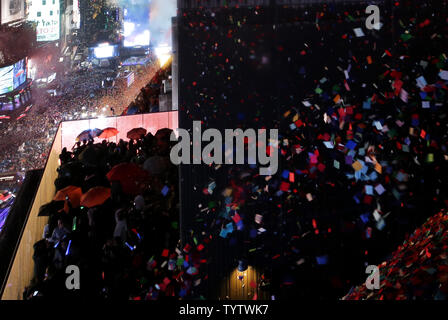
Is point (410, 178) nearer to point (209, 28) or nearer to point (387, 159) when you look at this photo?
point (387, 159)

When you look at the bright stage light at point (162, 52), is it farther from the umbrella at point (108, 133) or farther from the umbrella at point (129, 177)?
the umbrella at point (129, 177)

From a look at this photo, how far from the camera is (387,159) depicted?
10.5 ft

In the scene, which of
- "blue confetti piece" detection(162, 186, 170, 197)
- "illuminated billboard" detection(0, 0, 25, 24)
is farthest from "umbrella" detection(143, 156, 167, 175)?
"illuminated billboard" detection(0, 0, 25, 24)

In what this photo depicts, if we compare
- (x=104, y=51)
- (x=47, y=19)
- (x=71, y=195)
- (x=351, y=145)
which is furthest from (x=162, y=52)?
(x=351, y=145)

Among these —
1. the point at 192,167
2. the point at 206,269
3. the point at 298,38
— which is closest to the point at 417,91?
the point at 298,38

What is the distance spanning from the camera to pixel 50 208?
4.14 m

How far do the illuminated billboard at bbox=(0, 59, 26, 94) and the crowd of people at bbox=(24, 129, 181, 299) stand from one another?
13093 mm

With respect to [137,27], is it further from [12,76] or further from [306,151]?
[306,151]

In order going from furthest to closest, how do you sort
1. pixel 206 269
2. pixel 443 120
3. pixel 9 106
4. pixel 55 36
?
1. pixel 55 36
2. pixel 9 106
3. pixel 206 269
4. pixel 443 120

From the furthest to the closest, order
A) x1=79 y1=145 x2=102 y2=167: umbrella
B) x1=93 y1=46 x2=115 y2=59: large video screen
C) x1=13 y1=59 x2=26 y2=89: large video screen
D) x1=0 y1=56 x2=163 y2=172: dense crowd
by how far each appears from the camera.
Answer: x1=93 y1=46 x2=115 y2=59: large video screen
x1=13 y1=59 x2=26 y2=89: large video screen
x1=0 y1=56 x2=163 y2=172: dense crowd
x1=79 y1=145 x2=102 y2=167: umbrella

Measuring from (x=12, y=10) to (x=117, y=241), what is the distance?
16.0 m

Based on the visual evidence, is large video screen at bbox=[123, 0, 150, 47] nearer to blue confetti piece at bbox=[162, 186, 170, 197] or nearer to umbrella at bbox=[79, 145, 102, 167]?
umbrella at bbox=[79, 145, 102, 167]

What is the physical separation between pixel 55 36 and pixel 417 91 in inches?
726

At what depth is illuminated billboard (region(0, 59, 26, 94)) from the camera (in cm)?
1470
